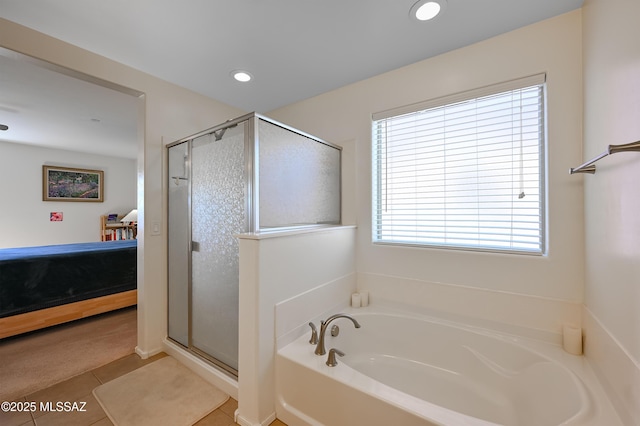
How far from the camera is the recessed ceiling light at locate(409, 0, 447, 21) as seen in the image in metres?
1.36

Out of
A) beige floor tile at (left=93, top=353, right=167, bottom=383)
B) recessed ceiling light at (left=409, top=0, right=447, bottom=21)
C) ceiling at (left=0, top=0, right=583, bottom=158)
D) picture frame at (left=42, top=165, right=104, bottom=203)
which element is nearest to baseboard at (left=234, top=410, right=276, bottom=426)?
beige floor tile at (left=93, top=353, right=167, bottom=383)

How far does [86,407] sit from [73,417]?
0.08 m

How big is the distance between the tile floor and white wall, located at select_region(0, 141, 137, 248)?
4.08m

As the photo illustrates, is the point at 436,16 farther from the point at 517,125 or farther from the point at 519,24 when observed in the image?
the point at 517,125

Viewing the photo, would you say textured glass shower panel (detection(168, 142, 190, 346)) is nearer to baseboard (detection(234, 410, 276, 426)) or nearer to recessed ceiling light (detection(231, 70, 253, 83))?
recessed ceiling light (detection(231, 70, 253, 83))

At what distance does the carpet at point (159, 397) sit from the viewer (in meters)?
1.44

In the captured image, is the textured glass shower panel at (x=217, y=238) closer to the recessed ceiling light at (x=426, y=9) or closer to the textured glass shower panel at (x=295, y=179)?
the textured glass shower panel at (x=295, y=179)

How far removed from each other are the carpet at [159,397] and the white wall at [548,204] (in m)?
1.39

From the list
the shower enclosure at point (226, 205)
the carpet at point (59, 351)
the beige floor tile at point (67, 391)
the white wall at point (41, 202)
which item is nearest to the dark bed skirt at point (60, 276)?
the carpet at point (59, 351)

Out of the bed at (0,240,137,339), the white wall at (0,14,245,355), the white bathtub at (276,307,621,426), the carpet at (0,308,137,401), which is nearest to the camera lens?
the white bathtub at (276,307,621,426)

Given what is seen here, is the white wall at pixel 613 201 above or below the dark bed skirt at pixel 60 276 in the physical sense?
above

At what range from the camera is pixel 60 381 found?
177 centimetres

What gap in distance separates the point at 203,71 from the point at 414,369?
2.74m

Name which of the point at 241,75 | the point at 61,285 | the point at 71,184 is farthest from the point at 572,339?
the point at 71,184
